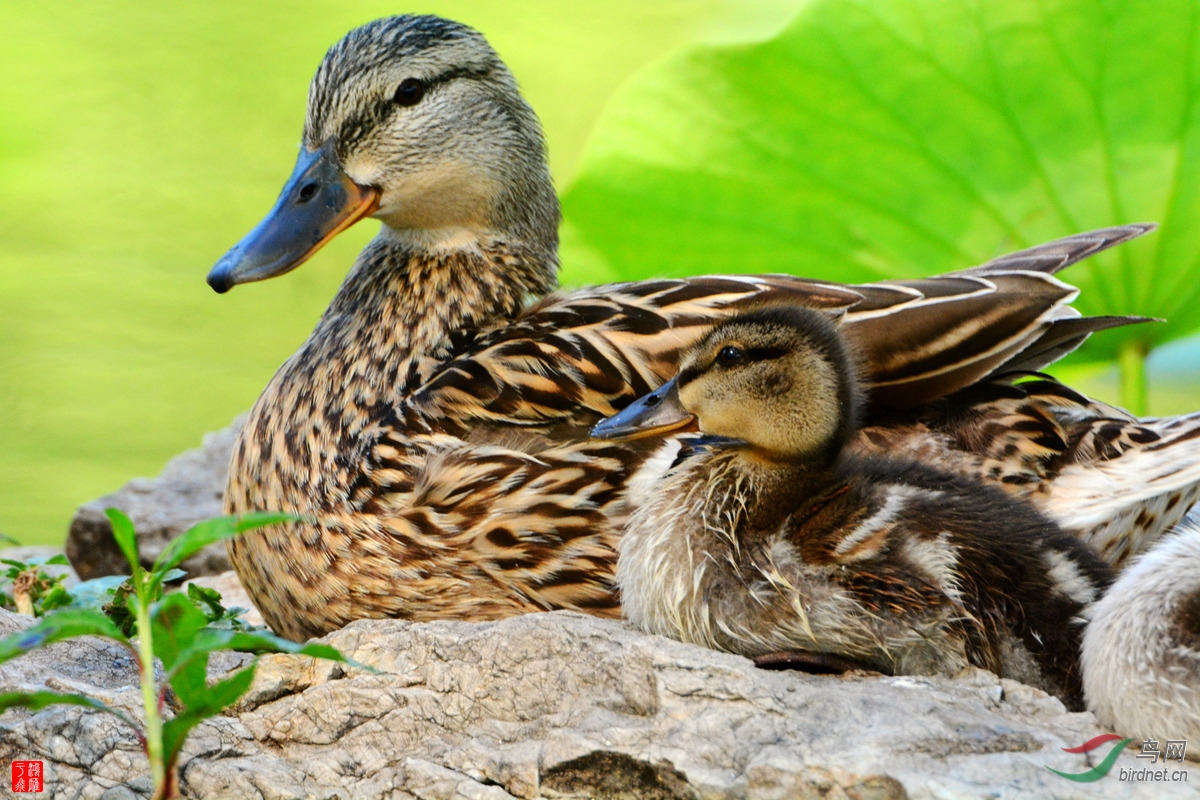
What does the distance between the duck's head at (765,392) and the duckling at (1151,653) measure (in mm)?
421

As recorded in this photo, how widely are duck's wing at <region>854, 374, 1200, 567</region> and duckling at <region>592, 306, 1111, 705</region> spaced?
0.59 feet

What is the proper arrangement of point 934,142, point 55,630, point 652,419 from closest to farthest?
point 55,630
point 652,419
point 934,142

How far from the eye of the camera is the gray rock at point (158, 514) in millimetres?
3049

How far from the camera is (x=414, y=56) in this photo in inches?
88.5

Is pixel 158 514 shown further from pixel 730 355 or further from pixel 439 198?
pixel 730 355

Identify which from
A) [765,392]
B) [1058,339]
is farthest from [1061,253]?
[765,392]

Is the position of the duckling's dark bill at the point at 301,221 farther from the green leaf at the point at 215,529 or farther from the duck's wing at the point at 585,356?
the green leaf at the point at 215,529

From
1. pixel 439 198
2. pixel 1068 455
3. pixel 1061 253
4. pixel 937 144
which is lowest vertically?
pixel 1068 455

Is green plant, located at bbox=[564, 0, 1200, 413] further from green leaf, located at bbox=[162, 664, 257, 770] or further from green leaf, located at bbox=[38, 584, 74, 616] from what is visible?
green leaf, located at bbox=[162, 664, 257, 770]

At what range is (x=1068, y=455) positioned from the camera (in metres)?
2.04

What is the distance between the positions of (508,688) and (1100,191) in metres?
2.44

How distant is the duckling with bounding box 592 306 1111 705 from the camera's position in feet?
5.40

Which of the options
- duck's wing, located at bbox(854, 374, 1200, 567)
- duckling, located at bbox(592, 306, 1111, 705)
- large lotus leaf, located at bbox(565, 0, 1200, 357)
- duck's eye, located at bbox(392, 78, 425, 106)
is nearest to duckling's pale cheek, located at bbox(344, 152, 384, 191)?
duck's eye, located at bbox(392, 78, 425, 106)

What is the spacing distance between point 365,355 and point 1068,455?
1152 mm
